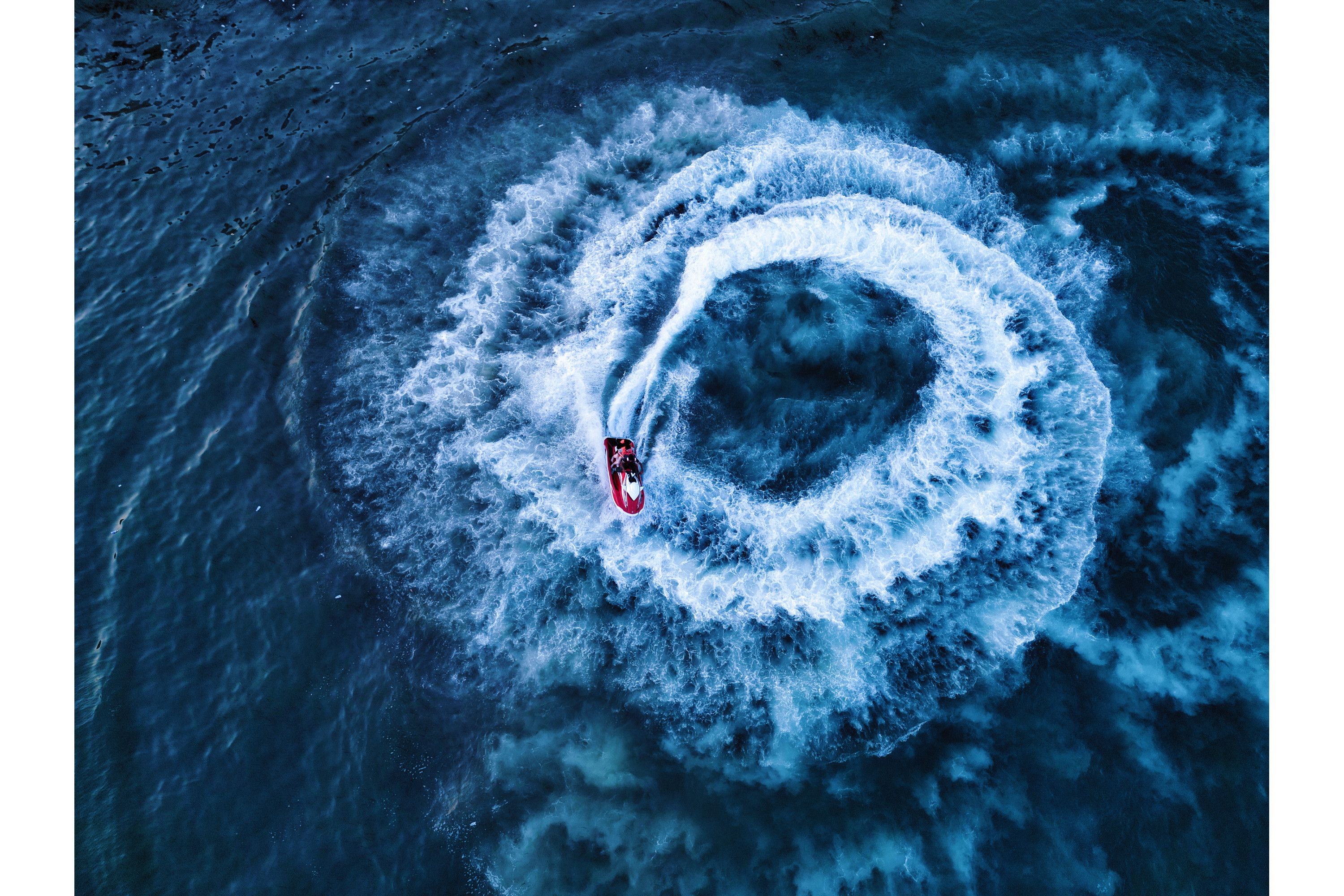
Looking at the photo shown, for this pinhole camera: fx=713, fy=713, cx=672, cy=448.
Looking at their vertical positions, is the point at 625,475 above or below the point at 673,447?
above

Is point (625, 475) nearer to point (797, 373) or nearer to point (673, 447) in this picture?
point (673, 447)

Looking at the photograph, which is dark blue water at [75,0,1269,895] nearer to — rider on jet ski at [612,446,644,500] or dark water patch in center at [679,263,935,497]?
dark water patch in center at [679,263,935,497]

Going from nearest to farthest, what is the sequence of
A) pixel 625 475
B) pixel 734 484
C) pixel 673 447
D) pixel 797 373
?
pixel 625 475 < pixel 734 484 < pixel 673 447 < pixel 797 373

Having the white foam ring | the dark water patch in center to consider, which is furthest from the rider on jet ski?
the dark water patch in center

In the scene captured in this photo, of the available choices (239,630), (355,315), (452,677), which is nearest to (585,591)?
(452,677)

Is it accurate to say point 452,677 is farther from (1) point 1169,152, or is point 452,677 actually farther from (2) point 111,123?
(1) point 1169,152

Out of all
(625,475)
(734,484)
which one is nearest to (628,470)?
(625,475)
